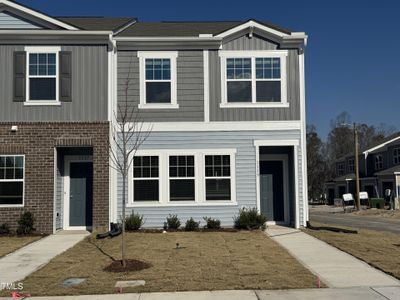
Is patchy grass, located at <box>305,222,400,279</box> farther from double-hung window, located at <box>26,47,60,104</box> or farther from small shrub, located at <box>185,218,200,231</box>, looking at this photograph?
double-hung window, located at <box>26,47,60,104</box>

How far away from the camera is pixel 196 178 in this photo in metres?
16.4

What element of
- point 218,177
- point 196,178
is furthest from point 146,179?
point 218,177

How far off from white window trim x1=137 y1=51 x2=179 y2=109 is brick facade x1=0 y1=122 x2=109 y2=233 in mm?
1749

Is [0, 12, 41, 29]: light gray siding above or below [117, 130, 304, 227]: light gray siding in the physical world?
above

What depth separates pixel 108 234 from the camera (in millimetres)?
14242

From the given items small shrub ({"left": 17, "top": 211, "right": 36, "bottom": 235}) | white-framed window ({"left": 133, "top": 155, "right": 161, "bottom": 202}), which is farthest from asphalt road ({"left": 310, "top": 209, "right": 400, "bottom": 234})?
small shrub ({"left": 17, "top": 211, "right": 36, "bottom": 235})

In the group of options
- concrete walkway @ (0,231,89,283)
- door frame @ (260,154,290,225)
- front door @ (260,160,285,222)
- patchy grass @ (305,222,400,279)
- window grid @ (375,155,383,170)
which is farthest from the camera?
window grid @ (375,155,383,170)

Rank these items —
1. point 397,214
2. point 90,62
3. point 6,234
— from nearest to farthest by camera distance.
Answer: point 6,234 < point 90,62 < point 397,214

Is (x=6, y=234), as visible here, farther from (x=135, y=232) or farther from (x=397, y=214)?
(x=397, y=214)

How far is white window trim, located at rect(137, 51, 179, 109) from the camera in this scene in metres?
16.5

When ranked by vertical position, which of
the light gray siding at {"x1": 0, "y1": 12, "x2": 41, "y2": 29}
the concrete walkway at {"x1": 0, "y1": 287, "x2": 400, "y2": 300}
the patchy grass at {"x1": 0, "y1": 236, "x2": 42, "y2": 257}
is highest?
the light gray siding at {"x1": 0, "y1": 12, "x2": 41, "y2": 29}

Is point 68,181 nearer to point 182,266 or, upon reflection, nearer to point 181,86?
point 181,86

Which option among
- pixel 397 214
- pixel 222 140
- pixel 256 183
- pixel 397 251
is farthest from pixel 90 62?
pixel 397 214

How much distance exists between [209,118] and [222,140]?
894mm
